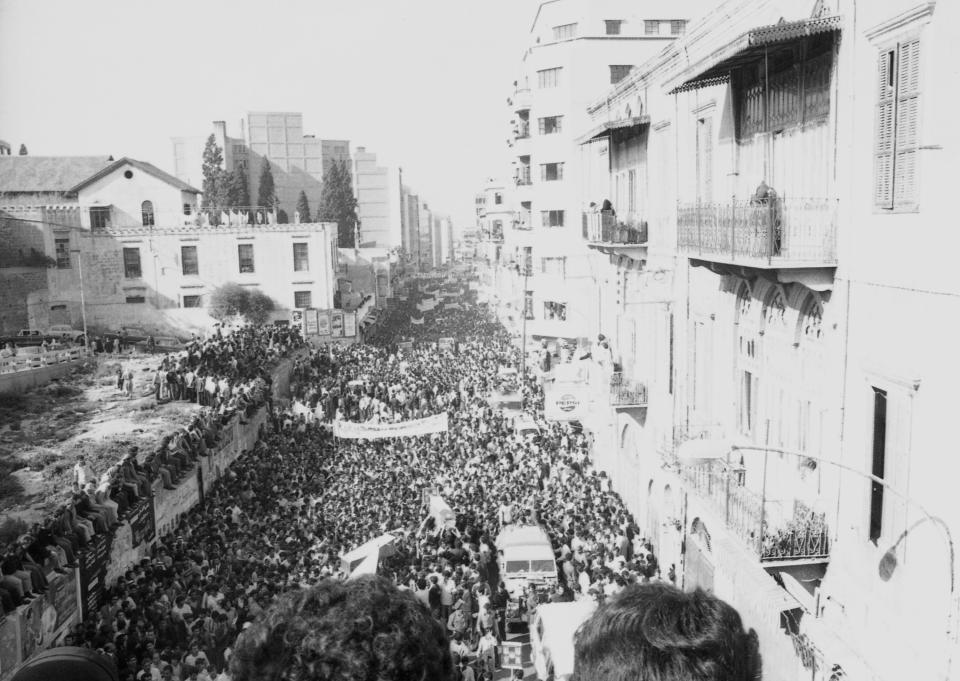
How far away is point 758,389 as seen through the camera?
48.3 ft

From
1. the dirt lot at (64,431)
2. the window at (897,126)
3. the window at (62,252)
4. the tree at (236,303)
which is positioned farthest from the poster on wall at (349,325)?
the window at (897,126)

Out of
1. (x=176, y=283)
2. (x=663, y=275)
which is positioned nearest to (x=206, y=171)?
(x=176, y=283)

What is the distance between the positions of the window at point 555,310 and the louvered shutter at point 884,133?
33.3 m

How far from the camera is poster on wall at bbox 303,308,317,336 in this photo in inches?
1966

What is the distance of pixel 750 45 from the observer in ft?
37.0

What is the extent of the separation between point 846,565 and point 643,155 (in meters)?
12.5

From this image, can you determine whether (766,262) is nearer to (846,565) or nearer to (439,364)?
(846,565)

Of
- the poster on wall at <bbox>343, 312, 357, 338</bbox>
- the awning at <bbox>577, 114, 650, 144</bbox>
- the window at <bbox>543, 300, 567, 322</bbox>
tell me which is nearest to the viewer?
the awning at <bbox>577, 114, 650, 144</bbox>

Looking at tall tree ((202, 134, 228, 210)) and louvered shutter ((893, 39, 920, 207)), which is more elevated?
tall tree ((202, 134, 228, 210))

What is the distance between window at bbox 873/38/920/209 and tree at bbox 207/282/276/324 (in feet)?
144

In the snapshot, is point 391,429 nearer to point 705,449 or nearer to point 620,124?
point 620,124

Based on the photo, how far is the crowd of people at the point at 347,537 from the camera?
2.88 metres

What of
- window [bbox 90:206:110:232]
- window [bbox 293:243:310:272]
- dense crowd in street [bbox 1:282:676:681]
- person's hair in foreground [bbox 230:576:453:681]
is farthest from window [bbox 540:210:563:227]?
person's hair in foreground [bbox 230:576:453:681]

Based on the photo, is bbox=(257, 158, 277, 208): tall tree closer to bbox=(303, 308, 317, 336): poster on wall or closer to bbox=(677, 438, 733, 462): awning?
bbox=(303, 308, 317, 336): poster on wall
